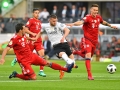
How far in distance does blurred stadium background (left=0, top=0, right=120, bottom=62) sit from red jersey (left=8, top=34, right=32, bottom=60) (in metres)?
16.5

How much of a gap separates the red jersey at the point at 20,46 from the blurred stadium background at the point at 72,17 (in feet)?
54.2

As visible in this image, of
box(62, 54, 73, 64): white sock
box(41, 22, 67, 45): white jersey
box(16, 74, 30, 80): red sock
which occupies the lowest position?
box(16, 74, 30, 80): red sock

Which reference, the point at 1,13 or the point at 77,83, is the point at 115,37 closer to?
the point at 1,13

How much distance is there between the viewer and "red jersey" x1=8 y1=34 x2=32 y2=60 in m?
17.8

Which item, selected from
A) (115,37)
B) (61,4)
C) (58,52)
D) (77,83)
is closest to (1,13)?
(61,4)

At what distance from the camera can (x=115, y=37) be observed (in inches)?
1454

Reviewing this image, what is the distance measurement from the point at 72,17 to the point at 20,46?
2404 centimetres

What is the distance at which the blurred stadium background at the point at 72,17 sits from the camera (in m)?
36.1

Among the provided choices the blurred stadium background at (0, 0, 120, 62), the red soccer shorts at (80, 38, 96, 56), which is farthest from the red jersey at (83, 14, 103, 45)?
the blurred stadium background at (0, 0, 120, 62)

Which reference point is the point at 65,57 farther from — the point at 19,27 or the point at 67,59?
the point at 19,27

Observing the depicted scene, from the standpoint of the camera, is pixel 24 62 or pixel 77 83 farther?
pixel 24 62

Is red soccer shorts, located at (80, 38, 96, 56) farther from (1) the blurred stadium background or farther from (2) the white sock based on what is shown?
(1) the blurred stadium background

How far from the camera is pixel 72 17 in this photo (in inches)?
1645

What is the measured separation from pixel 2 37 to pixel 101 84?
2507 centimetres
